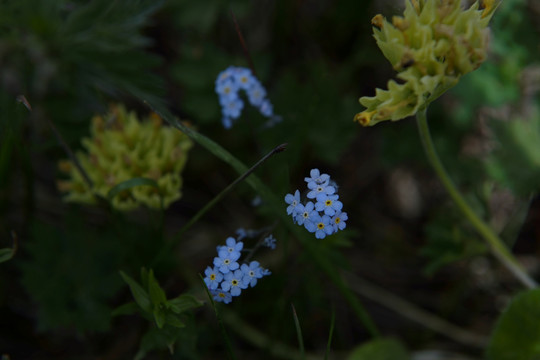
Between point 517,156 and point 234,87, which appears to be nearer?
point 234,87

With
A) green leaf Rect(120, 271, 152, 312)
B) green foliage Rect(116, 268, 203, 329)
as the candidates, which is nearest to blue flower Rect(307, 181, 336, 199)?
green foliage Rect(116, 268, 203, 329)

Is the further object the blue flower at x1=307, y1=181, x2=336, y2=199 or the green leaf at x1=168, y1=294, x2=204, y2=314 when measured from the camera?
the green leaf at x1=168, y1=294, x2=204, y2=314

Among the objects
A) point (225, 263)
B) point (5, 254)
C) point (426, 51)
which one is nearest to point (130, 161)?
point (5, 254)

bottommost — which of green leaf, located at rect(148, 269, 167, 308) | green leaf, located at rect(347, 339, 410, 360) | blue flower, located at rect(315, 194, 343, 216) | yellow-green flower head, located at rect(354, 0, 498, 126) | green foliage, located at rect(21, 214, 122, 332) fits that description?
green leaf, located at rect(347, 339, 410, 360)

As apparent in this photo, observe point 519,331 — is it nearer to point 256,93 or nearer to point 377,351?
point 377,351

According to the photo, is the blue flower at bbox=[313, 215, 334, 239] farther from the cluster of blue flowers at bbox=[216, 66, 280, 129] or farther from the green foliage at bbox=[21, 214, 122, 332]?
the green foliage at bbox=[21, 214, 122, 332]

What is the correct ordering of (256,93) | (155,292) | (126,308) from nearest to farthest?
(155,292) < (126,308) < (256,93)

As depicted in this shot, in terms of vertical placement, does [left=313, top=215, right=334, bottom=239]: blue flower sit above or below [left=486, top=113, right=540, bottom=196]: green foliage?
below
